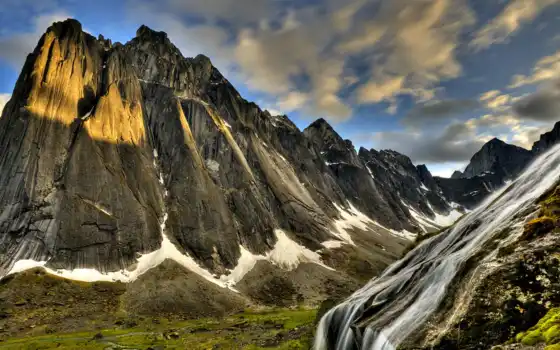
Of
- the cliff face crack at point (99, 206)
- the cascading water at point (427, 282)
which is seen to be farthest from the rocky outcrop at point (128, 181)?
A: the cascading water at point (427, 282)

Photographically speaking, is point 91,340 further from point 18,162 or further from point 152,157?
point 152,157

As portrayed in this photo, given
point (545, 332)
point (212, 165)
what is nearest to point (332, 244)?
point (212, 165)

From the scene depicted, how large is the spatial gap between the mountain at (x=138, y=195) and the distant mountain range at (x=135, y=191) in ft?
1.34

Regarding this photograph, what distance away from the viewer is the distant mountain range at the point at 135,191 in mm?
101438

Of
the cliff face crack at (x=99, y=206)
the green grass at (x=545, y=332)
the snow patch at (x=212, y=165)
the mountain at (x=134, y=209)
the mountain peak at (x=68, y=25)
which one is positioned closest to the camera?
the green grass at (x=545, y=332)

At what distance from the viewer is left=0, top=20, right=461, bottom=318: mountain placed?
331 ft

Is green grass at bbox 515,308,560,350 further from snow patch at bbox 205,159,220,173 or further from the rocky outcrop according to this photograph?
snow patch at bbox 205,159,220,173

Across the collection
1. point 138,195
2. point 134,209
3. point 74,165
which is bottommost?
point 134,209

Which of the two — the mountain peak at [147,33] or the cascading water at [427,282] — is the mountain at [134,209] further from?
the cascading water at [427,282]

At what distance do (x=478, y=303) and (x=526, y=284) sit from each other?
80.8 inches

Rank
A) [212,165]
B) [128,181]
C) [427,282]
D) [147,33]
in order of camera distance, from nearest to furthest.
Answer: [427,282] < [128,181] < [212,165] < [147,33]

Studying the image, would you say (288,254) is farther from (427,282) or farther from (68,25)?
(427,282)

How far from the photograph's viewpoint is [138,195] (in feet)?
407

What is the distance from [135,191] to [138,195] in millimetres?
1708
